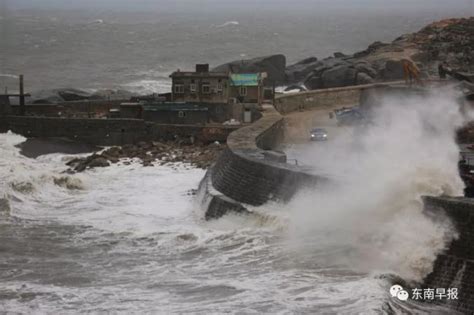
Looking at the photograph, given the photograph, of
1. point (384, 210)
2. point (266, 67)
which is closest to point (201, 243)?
point (384, 210)

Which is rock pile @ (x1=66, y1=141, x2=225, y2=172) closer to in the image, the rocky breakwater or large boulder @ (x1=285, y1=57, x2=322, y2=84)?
the rocky breakwater

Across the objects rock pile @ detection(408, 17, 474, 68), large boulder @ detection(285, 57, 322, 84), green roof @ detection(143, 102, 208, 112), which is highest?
rock pile @ detection(408, 17, 474, 68)

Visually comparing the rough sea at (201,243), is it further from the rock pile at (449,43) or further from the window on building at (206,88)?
the rock pile at (449,43)

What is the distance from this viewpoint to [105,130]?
34969 millimetres

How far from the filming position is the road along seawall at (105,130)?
33.7 meters

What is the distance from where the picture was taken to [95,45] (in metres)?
97.6

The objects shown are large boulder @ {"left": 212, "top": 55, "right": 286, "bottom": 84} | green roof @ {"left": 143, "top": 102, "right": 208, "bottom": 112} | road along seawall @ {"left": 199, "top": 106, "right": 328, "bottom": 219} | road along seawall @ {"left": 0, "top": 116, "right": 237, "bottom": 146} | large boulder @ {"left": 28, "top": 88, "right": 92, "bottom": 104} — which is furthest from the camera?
large boulder @ {"left": 212, "top": 55, "right": 286, "bottom": 84}

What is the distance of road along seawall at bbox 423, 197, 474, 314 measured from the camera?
17109mm

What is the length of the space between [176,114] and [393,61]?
53.1 feet

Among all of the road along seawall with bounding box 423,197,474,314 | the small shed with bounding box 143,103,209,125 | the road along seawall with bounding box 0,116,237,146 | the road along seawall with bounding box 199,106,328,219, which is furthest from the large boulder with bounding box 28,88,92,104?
the road along seawall with bounding box 423,197,474,314

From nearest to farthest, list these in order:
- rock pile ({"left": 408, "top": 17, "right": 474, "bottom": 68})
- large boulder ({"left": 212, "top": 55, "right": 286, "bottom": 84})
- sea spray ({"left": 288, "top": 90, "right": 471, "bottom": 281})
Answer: sea spray ({"left": 288, "top": 90, "right": 471, "bottom": 281}) < large boulder ({"left": 212, "top": 55, "right": 286, "bottom": 84}) < rock pile ({"left": 408, "top": 17, "right": 474, "bottom": 68})

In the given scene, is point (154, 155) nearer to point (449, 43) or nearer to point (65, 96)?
point (65, 96)

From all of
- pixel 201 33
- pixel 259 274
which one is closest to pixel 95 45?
pixel 201 33

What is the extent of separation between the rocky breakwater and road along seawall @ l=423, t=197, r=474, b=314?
28.4 meters
